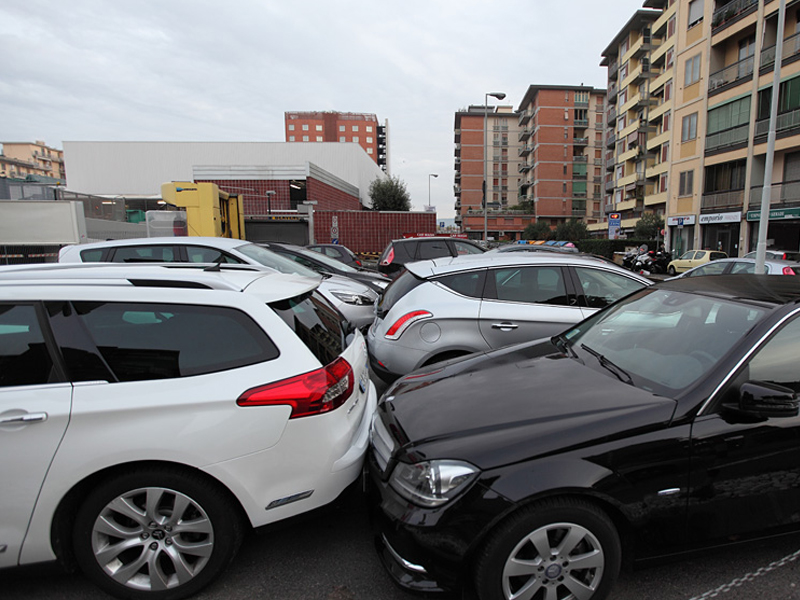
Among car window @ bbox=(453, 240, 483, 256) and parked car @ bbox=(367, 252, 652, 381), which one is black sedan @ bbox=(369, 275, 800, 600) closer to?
parked car @ bbox=(367, 252, 652, 381)

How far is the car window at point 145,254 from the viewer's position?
6219 mm

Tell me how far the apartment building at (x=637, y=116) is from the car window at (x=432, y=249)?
128 ft

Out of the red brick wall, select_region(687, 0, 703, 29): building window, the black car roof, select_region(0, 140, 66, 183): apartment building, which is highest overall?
select_region(0, 140, 66, 183): apartment building

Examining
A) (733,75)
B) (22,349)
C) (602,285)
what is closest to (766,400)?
(602,285)

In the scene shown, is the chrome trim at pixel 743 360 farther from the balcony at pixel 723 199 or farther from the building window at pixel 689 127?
the building window at pixel 689 127

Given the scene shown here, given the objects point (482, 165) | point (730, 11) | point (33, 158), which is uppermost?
point (33, 158)

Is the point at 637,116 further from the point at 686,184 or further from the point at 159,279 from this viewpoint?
the point at 159,279

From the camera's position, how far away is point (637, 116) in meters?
50.9

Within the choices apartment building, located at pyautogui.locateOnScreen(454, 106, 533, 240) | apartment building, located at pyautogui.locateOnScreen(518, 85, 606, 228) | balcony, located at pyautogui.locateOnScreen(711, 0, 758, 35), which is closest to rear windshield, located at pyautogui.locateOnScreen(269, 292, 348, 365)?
balcony, located at pyautogui.locateOnScreen(711, 0, 758, 35)

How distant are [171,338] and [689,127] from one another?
38.9 meters

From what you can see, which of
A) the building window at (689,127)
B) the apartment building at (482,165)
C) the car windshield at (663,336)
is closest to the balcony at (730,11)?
the building window at (689,127)

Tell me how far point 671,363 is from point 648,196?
49.9 m

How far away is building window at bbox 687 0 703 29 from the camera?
100.0 feet

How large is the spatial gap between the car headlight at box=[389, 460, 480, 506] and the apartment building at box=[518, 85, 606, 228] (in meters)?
77.0
